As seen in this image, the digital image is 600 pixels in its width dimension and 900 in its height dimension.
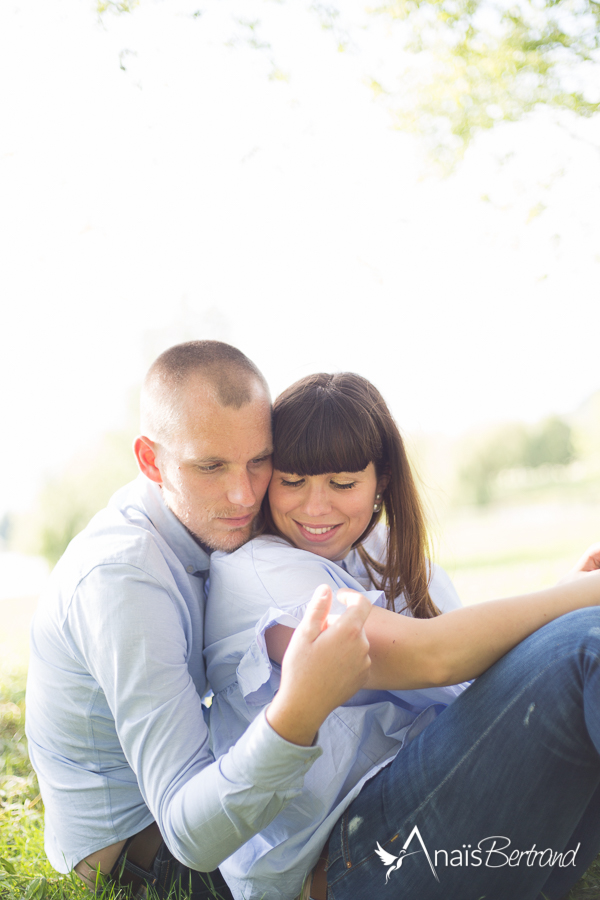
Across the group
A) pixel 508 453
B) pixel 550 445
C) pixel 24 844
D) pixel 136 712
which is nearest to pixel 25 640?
pixel 24 844

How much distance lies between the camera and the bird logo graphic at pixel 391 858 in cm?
163

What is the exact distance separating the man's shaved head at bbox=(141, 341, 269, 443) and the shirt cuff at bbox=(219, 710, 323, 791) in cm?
102

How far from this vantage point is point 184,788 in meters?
1.53

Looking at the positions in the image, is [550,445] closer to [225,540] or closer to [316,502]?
[316,502]

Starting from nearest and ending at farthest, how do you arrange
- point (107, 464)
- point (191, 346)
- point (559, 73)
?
point (191, 346) → point (559, 73) → point (107, 464)

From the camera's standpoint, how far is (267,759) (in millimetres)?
1409

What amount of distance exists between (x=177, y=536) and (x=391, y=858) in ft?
3.42

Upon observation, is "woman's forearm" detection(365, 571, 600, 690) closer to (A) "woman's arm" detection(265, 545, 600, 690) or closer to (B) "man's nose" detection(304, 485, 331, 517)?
(A) "woman's arm" detection(265, 545, 600, 690)

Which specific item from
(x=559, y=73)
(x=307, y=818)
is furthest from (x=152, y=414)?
(x=559, y=73)

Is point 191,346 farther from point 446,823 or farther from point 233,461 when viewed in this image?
point 446,823

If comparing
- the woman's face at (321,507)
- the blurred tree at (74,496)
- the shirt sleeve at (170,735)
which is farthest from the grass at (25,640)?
the blurred tree at (74,496)

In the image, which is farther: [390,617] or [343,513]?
[343,513]

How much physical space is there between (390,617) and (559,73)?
460cm

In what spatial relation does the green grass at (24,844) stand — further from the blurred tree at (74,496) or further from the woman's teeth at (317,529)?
the blurred tree at (74,496)
